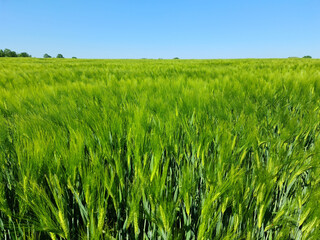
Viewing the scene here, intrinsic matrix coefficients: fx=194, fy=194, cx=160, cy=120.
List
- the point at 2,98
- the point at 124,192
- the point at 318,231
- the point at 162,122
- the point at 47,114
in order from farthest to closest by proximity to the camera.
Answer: the point at 2,98, the point at 47,114, the point at 162,122, the point at 124,192, the point at 318,231

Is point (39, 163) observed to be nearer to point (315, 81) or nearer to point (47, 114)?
point (47, 114)

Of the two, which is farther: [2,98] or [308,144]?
[2,98]

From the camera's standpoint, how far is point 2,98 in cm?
121

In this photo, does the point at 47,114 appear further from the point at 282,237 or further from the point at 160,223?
the point at 282,237

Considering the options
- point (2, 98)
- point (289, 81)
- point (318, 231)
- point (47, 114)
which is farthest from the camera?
point (289, 81)

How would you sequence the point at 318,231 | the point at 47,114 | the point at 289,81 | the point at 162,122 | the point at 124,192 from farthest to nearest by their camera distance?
the point at 289,81
the point at 47,114
the point at 162,122
the point at 124,192
the point at 318,231

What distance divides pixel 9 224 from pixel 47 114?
1.85ft

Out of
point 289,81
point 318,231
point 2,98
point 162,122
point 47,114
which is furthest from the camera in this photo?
point 289,81

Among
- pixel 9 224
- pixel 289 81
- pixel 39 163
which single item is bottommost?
pixel 9 224

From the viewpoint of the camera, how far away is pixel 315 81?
5.49ft

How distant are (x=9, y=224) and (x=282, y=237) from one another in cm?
57

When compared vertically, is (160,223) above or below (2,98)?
below

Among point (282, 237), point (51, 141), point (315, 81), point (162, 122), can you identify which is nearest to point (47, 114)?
point (51, 141)

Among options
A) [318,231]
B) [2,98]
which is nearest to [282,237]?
[318,231]
